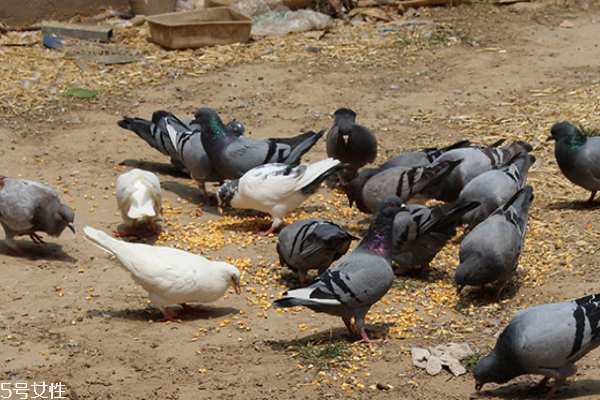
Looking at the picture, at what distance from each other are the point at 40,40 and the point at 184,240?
612 cm

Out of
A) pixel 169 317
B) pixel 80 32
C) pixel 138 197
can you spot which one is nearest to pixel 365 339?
pixel 169 317

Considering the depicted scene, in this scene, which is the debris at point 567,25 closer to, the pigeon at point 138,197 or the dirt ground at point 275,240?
the dirt ground at point 275,240

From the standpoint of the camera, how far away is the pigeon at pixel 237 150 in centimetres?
758

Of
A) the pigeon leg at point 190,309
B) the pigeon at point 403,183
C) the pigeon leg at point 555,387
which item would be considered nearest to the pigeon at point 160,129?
the pigeon at point 403,183

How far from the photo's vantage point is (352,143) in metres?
7.94

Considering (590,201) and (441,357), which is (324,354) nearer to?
(441,357)

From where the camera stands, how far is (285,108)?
9.84 meters

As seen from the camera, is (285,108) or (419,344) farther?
(285,108)

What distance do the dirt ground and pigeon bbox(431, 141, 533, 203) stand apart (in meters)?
0.56

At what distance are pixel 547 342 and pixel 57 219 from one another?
394 centimetres

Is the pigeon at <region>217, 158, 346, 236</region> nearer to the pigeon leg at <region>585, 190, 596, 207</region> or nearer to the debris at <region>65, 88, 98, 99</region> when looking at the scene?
the pigeon leg at <region>585, 190, 596, 207</region>

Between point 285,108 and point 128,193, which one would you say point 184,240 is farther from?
point 285,108

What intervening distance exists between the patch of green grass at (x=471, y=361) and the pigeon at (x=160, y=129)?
3876mm

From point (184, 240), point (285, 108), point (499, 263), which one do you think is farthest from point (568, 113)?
point (184, 240)
